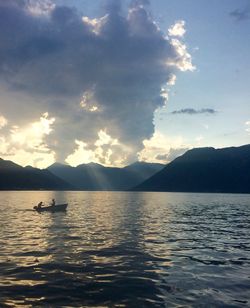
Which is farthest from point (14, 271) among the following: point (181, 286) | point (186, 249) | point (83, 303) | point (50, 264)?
point (186, 249)

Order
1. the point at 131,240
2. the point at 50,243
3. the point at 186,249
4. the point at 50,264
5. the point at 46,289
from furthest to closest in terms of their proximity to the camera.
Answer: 1. the point at 131,240
2. the point at 50,243
3. the point at 186,249
4. the point at 50,264
5. the point at 46,289

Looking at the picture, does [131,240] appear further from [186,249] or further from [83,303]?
[83,303]

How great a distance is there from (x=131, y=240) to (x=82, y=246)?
7524mm

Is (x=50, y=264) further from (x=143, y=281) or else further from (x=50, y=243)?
(x=50, y=243)

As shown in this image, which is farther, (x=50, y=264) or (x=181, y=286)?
(x=50, y=264)

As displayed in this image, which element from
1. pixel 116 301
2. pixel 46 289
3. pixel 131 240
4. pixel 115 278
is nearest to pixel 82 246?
pixel 131 240

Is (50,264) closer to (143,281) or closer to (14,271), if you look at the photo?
(14,271)

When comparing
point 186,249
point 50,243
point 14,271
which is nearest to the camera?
point 14,271

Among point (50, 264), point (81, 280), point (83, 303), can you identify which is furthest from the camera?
point (50, 264)

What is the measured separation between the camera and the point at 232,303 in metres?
20.1

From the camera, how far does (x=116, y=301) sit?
20297 millimetres

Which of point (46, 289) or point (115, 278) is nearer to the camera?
point (46, 289)

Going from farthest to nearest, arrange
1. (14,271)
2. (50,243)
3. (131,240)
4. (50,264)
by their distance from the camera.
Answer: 1. (131,240)
2. (50,243)
3. (50,264)
4. (14,271)

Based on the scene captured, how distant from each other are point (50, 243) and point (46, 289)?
19.2 meters
